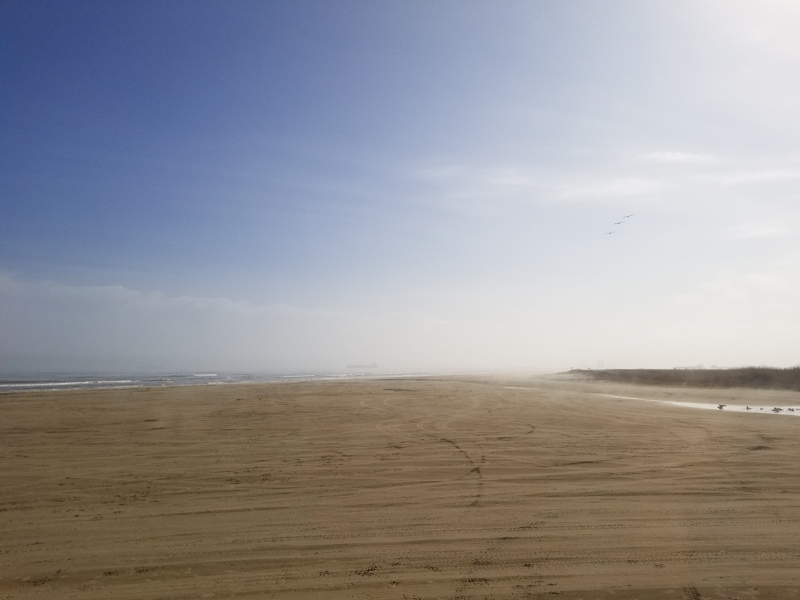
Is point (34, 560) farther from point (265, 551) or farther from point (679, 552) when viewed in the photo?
point (679, 552)

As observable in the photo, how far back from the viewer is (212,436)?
11.9 metres

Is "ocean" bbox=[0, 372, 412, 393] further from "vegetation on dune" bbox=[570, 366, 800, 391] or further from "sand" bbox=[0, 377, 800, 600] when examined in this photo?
"vegetation on dune" bbox=[570, 366, 800, 391]

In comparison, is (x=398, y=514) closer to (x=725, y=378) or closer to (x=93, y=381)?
(x=93, y=381)

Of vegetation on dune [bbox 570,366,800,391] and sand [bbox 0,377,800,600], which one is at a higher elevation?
sand [bbox 0,377,800,600]

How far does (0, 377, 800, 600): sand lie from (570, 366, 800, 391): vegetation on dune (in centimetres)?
3011

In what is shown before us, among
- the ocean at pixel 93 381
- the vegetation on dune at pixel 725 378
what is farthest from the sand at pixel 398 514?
the vegetation on dune at pixel 725 378

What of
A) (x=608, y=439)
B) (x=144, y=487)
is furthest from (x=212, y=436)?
(x=608, y=439)

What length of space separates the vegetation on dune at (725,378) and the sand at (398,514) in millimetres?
30106

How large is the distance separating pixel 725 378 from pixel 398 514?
147 feet

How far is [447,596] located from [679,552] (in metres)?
2.81

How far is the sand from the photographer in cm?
442

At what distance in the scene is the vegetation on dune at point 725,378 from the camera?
35.8 meters

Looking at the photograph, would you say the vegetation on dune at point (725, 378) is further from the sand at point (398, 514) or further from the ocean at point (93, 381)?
the ocean at point (93, 381)

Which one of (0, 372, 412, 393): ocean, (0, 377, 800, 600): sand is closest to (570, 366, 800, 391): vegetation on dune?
(0, 377, 800, 600): sand
